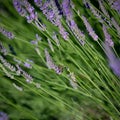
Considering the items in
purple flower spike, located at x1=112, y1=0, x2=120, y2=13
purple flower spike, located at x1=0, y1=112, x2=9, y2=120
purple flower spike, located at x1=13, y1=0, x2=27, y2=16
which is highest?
purple flower spike, located at x1=112, y1=0, x2=120, y2=13

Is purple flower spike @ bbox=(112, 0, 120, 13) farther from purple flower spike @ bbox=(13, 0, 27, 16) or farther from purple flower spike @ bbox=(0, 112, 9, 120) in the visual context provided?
purple flower spike @ bbox=(0, 112, 9, 120)

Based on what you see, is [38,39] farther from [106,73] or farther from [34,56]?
[106,73]

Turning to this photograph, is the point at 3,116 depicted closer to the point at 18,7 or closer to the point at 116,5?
the point at 18,7

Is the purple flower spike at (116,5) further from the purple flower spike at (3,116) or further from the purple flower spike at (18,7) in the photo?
the purple flower spike at (3,116)

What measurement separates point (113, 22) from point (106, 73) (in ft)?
0.60

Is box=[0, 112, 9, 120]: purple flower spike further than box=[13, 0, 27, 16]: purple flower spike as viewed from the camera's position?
Yes

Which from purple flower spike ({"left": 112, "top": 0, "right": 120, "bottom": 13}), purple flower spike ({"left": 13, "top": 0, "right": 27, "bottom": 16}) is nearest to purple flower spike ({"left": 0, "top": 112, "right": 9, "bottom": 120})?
purple flower spike ({"left": 13, "top": 0, "right": 27, "bottom": 16})

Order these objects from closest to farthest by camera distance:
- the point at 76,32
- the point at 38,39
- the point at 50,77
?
the point at 76,32
the point at 38,39
the point at 50,77

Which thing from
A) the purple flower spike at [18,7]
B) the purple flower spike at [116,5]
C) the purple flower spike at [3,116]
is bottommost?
the purple flower spike at [3,116]

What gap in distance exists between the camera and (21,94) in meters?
1.03

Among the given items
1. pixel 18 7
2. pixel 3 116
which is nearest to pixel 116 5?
pixel 18 7

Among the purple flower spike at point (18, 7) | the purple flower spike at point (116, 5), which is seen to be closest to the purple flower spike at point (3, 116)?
the purple flower spike at point (18, 7)

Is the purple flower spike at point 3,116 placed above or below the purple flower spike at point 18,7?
below

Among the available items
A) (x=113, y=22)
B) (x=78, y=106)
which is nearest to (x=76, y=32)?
(x=113, y=22)
